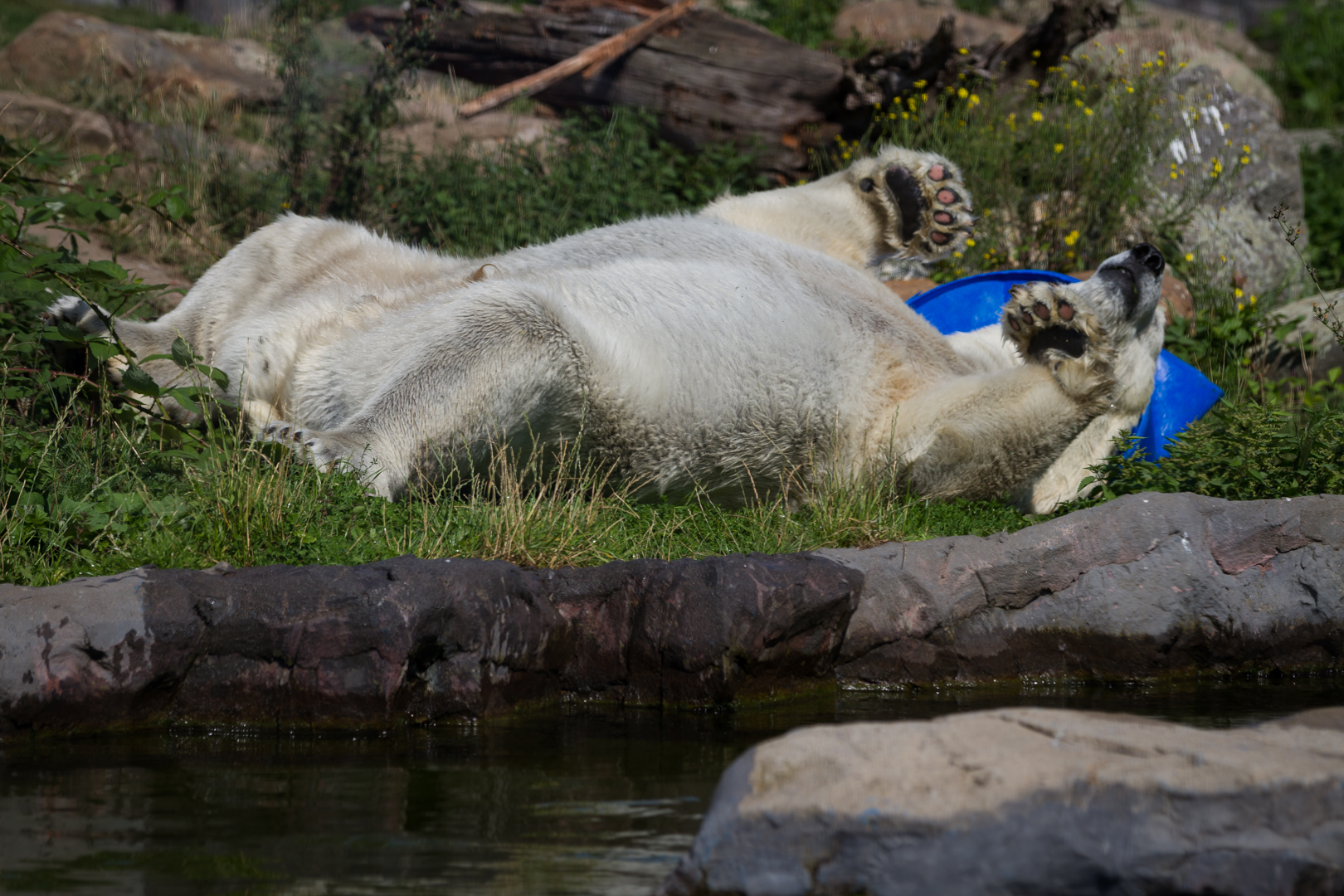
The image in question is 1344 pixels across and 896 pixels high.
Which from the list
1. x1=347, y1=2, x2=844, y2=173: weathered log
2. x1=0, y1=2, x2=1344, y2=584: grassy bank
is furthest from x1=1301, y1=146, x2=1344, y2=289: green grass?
x1=347, y1=2, x2=844, y2=173: weathered log

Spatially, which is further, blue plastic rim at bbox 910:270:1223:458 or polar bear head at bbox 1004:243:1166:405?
blue plastic rim at bbox 910:270:1223:458

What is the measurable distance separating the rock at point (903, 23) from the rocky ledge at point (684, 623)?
9893 millimetres

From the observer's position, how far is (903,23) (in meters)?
13.5

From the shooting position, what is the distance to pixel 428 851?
2320 mm

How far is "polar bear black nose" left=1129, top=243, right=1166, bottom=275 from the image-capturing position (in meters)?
4.57

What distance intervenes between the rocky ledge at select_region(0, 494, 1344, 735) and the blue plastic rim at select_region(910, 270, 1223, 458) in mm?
1549

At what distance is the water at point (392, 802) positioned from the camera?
220cm

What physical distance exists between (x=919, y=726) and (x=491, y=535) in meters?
1.92

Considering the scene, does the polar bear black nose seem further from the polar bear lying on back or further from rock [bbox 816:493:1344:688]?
rock [bbox 816:493:1344:688]

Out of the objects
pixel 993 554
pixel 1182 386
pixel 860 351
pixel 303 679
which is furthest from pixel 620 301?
pixel 1182 386

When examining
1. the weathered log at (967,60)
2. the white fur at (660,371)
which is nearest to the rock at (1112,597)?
the white fur at (660,371)

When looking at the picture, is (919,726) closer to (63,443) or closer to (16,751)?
(16,751)

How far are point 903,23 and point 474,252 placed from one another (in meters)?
7.47

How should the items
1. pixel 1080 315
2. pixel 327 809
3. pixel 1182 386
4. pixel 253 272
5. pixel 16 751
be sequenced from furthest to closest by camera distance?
pixel 1182 386
pixel 253 272
pixel 1080 315
pixel 16 751
pixel 327 809
